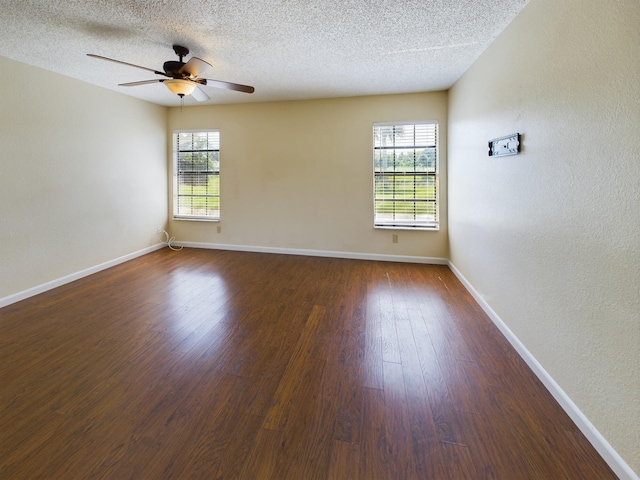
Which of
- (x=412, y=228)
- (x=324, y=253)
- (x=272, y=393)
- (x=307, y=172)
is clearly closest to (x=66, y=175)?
(x=307, y=172)

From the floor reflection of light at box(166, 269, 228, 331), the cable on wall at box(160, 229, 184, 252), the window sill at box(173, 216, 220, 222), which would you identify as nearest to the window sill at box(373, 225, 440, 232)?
the floor reflection of light at box(166, 269, 228, 331)

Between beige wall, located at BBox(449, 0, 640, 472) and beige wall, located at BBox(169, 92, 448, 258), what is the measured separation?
203cm

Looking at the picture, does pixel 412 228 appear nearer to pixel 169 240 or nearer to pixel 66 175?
pixel 169 240

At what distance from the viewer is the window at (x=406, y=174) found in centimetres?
477

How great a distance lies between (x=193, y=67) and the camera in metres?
2.86

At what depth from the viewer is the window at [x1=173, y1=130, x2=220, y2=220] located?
18.4 ft

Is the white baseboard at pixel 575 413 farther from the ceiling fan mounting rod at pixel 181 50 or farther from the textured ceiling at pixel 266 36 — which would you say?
the ceiling fan mounting rod at pixel 181 50

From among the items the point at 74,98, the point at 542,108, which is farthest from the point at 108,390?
the point at 74,98

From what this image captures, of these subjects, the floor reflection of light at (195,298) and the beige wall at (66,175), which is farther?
the beige wall at (66,175)

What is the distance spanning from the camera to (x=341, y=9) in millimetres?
2385

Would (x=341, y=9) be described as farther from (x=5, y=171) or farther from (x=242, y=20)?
(x=5, y=171)

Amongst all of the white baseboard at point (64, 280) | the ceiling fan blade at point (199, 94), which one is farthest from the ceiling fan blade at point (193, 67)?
the white baseboard at point (64, 280)

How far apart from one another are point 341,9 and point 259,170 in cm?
327

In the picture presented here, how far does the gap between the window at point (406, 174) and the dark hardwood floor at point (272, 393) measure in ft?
6.28
